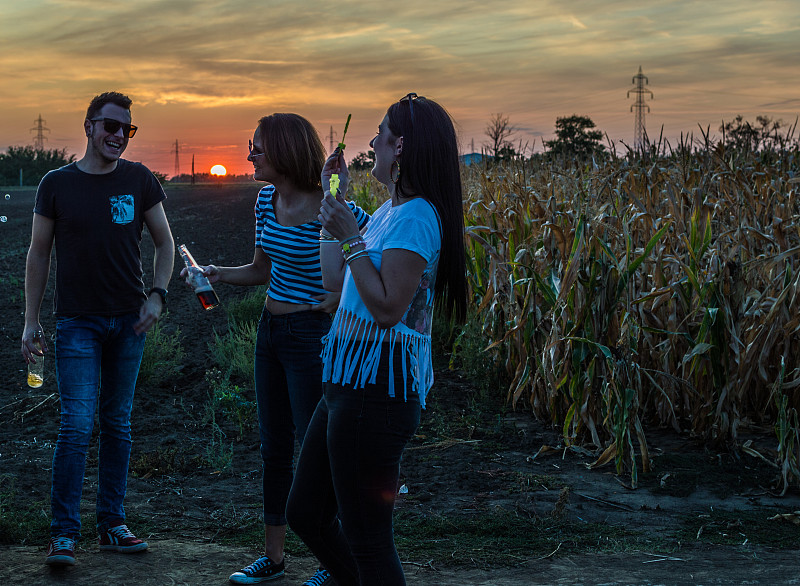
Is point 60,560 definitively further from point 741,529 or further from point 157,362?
point 157,362

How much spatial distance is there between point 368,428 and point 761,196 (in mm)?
5795

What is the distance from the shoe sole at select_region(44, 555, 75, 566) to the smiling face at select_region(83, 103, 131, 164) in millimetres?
1810

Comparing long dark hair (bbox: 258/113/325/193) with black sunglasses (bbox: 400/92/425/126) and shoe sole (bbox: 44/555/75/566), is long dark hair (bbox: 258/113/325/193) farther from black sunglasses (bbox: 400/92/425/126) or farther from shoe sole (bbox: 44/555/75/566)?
shoe sole (bbox: 44/555/75/566)

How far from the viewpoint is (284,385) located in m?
3.78

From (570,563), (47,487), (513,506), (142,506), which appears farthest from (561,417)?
(47,487)

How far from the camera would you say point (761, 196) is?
24.1ft

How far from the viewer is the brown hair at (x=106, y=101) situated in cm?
418

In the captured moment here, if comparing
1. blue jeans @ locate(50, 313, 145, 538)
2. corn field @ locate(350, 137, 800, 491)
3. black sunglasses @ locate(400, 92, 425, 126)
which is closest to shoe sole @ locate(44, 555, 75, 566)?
blue jeans @ locate(50, 313, 145, 538)

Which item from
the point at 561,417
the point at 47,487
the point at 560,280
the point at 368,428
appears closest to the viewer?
the point at 368,428

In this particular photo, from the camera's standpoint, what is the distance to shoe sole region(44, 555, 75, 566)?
3.96 m

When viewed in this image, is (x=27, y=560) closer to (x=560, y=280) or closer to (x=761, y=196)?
(x=560, y=280)

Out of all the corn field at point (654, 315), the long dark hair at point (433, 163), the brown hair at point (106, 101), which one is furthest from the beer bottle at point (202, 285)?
the corn field at point (654, 315)

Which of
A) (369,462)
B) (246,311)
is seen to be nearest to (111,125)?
(369,462)

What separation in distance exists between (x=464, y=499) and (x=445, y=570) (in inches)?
42.3
